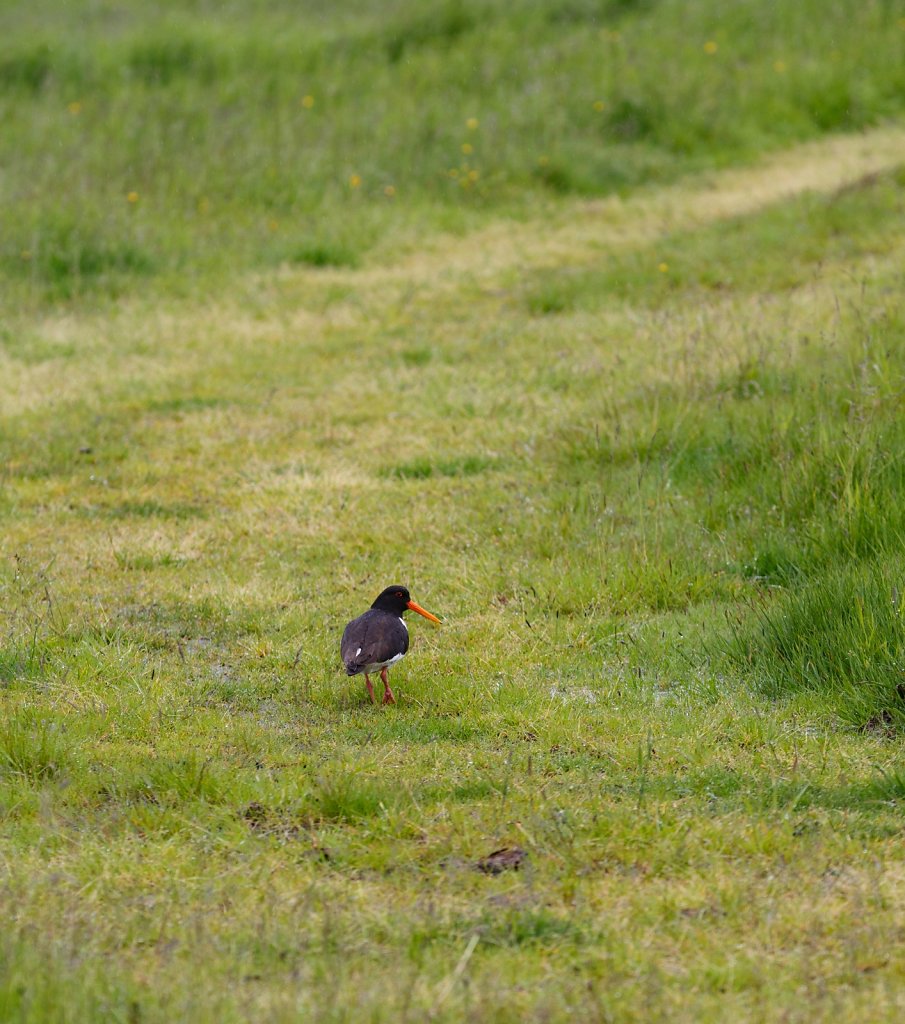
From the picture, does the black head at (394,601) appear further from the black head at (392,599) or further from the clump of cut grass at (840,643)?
the clump of cut grass at (840,643)

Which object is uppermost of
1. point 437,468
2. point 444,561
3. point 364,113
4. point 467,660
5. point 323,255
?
point 364,113

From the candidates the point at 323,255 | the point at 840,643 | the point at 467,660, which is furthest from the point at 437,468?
the point at 323,255

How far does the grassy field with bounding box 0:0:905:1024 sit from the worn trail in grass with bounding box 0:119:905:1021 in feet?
0.08

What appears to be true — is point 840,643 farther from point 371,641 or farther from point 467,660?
point 371,641

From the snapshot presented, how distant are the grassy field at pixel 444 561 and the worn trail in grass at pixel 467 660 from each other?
0.02m

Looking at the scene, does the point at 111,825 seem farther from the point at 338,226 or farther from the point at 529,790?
the point at 338,226

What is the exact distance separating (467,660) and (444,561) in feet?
4.00

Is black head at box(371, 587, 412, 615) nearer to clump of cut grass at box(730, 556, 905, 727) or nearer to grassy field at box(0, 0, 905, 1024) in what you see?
grassy field at box(0, 0, 905, 1024)

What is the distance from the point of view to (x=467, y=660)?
6.04 metres

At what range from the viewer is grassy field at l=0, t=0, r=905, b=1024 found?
3707 millimetres

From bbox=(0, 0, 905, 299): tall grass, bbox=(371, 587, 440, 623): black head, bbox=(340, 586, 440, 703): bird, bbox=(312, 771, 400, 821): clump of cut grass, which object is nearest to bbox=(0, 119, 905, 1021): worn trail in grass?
bbox=(312, 771, 400, 821): clump of cut grass

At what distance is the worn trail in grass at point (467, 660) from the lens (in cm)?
361

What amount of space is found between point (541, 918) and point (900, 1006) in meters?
1.00

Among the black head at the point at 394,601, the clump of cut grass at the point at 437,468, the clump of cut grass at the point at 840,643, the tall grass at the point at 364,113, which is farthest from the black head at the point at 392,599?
the tall grass at the point at 364,113
